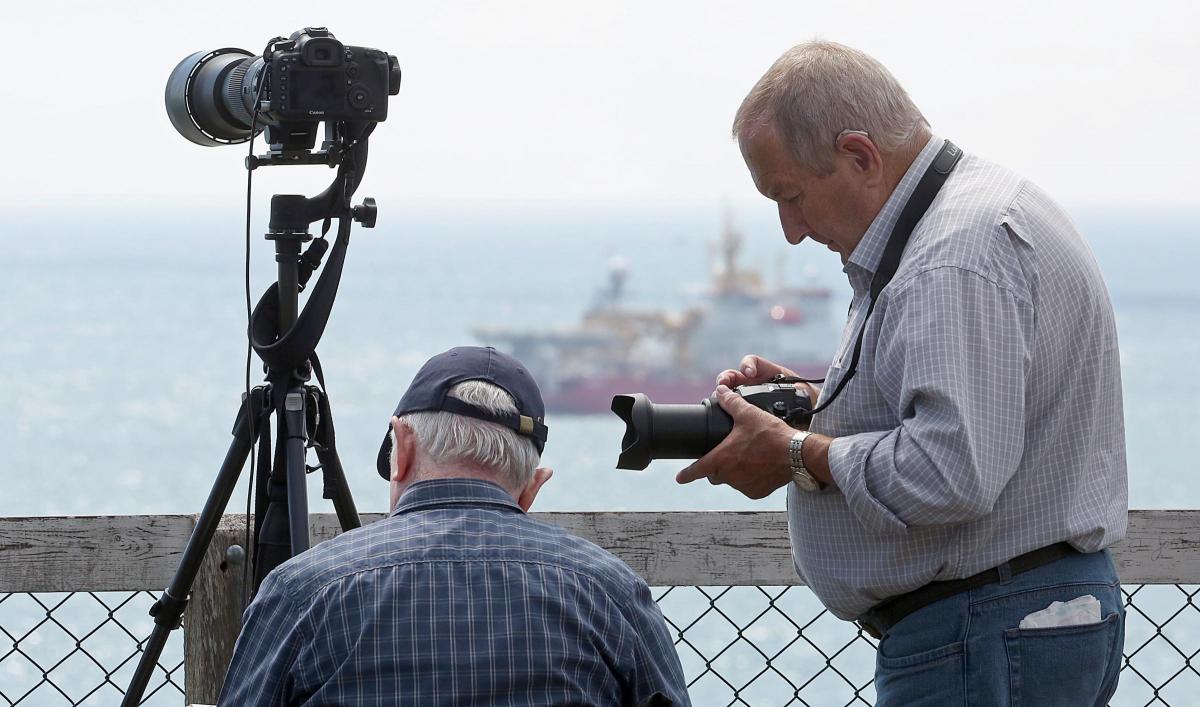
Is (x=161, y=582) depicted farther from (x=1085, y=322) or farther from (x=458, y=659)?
(x=1085, y=322)

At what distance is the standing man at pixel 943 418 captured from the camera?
140 cm

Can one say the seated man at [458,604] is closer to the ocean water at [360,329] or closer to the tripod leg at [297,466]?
the tripod leg at [297,466]

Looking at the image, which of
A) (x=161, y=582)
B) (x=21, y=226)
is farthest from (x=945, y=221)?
(x=21, y=226)

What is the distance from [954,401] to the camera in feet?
4.49

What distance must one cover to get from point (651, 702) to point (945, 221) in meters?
0.63

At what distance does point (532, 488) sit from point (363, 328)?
74573 mm

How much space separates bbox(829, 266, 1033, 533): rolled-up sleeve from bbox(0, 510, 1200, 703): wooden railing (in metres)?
0.61

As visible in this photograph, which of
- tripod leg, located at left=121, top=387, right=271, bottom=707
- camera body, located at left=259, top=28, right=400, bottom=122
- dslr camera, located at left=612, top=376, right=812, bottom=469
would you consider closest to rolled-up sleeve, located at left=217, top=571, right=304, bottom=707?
dslr camera, located at left=612, top=376, right=812, bottom=469

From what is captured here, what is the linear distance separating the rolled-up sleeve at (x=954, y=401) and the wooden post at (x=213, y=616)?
40.4 inches

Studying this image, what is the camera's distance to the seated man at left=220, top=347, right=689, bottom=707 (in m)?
1.25

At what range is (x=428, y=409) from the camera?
1.38 metres

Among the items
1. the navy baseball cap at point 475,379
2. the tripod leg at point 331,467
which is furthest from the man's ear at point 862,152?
the tripod leg at point 331,467

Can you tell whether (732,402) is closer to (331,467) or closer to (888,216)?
(888,216)

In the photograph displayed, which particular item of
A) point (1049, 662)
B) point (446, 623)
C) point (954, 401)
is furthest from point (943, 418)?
point (446, 623)
